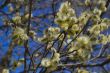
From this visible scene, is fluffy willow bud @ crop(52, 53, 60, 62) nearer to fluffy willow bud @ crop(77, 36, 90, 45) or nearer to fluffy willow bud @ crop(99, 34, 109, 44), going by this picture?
fluffy willow bud @ crop(77, 36, 90, 45)

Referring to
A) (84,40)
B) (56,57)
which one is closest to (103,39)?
(84,40)

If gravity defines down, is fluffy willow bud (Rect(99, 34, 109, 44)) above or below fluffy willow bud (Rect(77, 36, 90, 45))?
below

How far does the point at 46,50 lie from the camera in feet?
13.0

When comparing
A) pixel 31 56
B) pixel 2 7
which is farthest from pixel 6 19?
pixel 31 56

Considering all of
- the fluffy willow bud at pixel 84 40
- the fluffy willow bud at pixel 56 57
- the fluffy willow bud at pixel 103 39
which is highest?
the fluffy willow bud at pixel 84 40

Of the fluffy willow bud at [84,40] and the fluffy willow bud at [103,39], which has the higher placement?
the fluffy willow bud at [84,40]

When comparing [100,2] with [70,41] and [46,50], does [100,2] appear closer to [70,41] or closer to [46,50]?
[70,41]

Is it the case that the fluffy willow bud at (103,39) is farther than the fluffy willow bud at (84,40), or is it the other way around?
the fluffy willow bud at (103,39)

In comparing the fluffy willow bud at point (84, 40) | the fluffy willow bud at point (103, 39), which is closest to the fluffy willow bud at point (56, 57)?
the fluffy willow bud at point (84, 40)

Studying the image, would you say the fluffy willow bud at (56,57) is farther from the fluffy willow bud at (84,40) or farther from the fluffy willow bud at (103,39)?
the fluffy willow bud at (103,39)

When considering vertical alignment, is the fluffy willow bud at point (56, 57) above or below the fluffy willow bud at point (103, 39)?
below

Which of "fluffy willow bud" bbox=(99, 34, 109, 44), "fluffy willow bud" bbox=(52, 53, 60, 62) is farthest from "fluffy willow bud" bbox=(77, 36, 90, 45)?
"fluffy willow bud" bbox=(99, 34, 109, 44)

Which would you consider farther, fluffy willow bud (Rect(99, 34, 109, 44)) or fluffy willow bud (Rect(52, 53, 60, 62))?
fluffy willow bud (Rect(99, 34, 109, 44))

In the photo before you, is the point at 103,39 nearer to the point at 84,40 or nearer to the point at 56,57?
the point at 84,40
